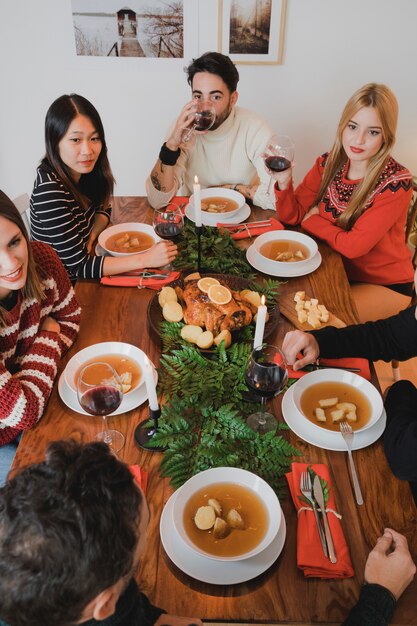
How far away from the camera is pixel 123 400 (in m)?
1.29

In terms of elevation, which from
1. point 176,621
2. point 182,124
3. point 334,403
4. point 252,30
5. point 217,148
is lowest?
point 176,621

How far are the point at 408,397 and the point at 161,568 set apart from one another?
0.80 m

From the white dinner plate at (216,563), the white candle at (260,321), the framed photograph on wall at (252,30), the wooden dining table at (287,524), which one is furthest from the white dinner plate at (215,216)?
the framed photograph on wall at (252,30)

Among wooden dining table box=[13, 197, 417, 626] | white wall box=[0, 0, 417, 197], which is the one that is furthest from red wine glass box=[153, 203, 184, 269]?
white wall box=[0, 0, 417, 197]

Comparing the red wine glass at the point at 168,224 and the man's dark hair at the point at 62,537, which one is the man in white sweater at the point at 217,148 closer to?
the red wine glass at the point at 168,224

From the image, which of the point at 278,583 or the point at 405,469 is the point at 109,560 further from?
the point at 405,469

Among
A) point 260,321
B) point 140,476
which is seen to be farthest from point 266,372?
point 140,476

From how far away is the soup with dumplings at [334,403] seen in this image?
1254 mm

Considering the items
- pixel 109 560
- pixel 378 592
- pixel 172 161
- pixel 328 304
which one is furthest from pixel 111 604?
pixel 172 161

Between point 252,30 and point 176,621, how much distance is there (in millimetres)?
3170

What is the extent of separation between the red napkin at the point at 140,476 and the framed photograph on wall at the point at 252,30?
2.83m

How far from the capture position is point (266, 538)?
3.18ft

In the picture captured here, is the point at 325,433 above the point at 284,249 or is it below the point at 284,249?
below

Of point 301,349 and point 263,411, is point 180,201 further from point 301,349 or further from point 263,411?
point 263,411
